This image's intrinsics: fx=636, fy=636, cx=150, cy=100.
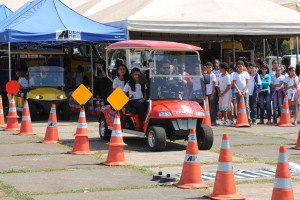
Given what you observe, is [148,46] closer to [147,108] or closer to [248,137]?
[147,108]

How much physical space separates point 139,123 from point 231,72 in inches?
248

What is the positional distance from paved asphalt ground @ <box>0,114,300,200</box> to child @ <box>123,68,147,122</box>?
0.75 m

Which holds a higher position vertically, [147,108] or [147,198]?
[147,108]

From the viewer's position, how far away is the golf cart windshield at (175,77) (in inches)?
481

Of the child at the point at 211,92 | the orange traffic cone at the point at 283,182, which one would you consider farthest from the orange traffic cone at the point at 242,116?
the orange traffic cone at the point at 283,182

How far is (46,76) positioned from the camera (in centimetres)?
1916

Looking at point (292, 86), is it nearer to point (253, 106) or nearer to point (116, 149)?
point (253, 106)

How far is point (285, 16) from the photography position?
68.3 ft

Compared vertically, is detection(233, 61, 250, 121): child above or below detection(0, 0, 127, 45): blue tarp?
below

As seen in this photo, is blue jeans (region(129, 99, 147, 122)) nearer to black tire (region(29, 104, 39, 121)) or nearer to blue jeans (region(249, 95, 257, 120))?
blue jeans (region(249, 95, 257, 120))

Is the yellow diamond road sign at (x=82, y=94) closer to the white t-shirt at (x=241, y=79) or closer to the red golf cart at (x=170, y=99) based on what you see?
the red golf cart at (x=170, y=99)

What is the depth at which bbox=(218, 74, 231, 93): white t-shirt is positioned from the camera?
17.2 metres

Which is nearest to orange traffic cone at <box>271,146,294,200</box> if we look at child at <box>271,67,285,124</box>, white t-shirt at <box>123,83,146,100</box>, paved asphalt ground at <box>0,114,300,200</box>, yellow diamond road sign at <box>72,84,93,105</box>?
paved asphalt ground at <box>0,114,300,200</box>

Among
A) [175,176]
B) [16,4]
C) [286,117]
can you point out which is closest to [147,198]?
[175,176]
